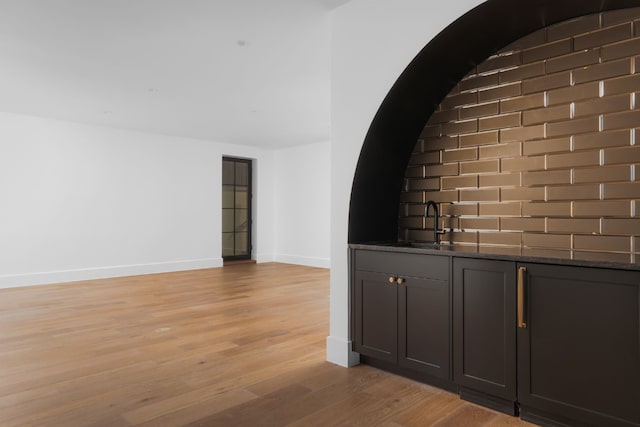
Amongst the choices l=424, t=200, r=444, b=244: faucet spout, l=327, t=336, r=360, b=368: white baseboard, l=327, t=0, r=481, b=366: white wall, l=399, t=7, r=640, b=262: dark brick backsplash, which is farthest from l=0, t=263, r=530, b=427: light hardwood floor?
l=399, t=7, r=640, b=262: dark brick backsplash

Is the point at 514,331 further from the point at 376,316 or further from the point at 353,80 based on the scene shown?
the point at 353,80

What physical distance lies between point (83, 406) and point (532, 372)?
93.3 inches

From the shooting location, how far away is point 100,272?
706 cm

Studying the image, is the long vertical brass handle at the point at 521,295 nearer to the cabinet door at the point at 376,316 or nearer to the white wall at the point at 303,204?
the cabinet door at the point at 376,316

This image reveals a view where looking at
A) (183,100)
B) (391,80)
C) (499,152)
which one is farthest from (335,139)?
(183,100)

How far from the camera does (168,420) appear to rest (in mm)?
2189

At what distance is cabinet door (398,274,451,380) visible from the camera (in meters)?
2.45

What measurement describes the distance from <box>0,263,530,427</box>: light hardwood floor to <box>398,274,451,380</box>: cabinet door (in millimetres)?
162

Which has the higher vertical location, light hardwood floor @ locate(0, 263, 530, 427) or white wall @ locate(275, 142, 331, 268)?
white wall @ locate(275, 142, 331, 268)

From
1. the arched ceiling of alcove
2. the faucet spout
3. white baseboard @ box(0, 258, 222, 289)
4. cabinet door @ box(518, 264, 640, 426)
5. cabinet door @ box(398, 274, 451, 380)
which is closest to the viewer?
cabinet door @ box(518, 264, 640, 426)

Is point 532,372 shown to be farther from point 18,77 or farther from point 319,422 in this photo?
point 18,77

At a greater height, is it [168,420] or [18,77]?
[18,77]

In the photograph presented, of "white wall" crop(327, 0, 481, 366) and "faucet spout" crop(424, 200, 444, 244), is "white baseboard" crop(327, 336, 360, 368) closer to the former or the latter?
"white wall" crop(327, 0, 481, 366)

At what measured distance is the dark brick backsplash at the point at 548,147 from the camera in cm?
224
